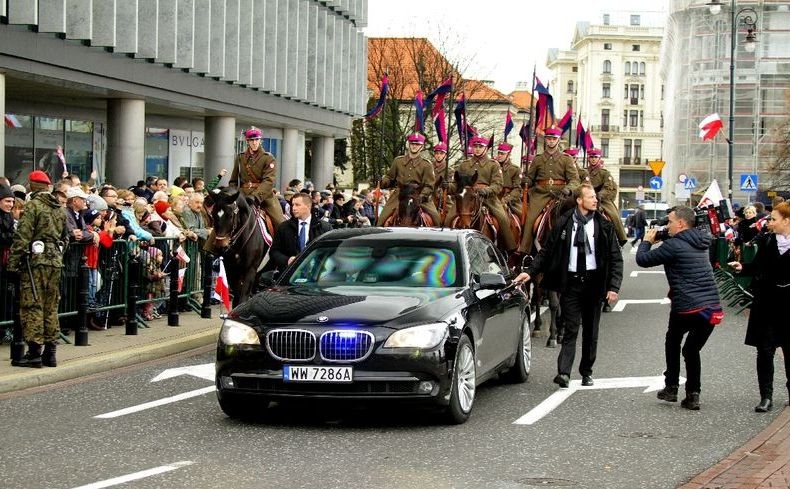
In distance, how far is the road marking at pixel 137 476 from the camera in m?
8.12

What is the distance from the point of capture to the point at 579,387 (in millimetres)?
13000

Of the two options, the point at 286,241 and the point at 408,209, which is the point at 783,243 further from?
the point at 408,209

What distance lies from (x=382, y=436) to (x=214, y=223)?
22.1 feet

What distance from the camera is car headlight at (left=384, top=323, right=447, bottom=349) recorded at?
10109mm

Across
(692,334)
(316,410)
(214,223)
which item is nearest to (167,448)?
(316,410)

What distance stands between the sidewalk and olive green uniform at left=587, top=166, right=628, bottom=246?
732cm

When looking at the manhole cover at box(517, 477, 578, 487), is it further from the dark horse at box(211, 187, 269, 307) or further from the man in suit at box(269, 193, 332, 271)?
the dark horse at box(211, 187, 269, 307)

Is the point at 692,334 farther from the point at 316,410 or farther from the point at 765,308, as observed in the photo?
the point at 316,410

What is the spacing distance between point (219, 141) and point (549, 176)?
23.5 m

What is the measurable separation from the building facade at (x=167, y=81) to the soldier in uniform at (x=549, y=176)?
11309 mm

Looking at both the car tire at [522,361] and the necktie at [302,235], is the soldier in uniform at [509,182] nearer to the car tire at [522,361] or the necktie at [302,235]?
the necktie at [302,235]

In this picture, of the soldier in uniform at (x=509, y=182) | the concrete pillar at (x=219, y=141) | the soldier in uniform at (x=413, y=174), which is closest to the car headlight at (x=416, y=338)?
the soldier in uniform at (x=413, y=174)

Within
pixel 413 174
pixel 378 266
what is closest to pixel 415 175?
pixel 413 174

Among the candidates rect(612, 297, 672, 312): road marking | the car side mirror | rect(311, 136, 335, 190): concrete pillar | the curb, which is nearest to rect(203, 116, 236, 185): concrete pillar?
rect(311, 136, 335, 190): concrete pillar
